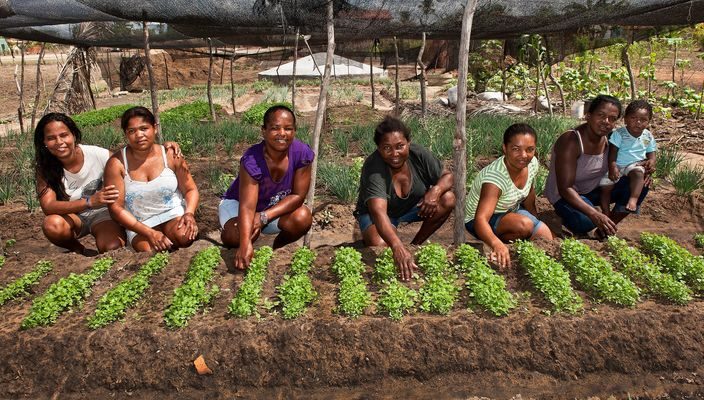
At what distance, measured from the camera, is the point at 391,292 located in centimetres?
286

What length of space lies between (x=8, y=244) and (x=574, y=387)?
420 centimetres

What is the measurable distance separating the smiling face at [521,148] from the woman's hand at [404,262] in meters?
0.91

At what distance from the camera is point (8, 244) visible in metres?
4.27

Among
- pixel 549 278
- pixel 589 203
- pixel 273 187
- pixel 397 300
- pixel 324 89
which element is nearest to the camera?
pixel 397 300

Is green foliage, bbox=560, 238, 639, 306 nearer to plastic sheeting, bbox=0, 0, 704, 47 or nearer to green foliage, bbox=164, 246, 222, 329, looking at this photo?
plastic sheeting, bbox=0, 0, 704, 47

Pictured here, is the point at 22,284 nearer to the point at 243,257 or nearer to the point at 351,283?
the point at 243,257

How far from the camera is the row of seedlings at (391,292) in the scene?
9.12 ft

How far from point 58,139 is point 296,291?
1.90 metres

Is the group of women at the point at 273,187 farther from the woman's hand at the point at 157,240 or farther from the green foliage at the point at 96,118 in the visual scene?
the green foliage at the point at 96,118

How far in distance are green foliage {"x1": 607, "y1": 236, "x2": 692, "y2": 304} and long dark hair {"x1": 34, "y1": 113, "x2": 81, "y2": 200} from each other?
11.7ft

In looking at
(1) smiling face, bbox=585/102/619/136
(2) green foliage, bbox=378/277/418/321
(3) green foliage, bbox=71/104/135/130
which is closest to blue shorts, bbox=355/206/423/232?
(2) green foliage, bbox=378/277/418/321

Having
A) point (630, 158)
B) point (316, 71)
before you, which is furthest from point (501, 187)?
point (316, 71)

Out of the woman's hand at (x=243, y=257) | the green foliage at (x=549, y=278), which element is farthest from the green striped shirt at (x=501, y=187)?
the woman's hand at (x=243, y=257)

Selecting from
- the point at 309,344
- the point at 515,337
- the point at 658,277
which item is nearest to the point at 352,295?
the point at 309,344
